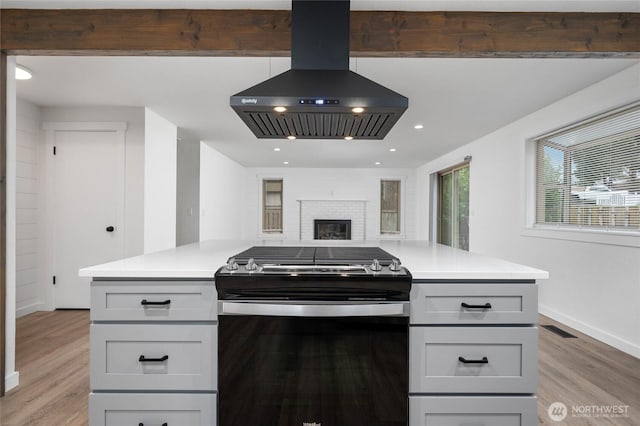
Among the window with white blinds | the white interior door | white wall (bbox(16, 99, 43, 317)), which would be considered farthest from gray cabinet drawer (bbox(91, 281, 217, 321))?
the window with white blinds

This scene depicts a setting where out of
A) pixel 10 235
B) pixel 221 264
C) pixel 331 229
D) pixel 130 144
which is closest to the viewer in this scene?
pixel 221 264

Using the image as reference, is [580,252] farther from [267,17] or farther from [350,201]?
[350,201]

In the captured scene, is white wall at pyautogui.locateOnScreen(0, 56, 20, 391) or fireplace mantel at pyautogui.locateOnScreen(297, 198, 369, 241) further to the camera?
fireplace mantel at pyautogui.locateOnScreen(297, 198, 369, 241)

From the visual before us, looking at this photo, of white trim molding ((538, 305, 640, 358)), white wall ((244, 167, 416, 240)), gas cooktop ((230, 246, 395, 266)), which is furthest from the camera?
white wall ((244, 167, 416, 240))

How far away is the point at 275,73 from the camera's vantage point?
10.0ft

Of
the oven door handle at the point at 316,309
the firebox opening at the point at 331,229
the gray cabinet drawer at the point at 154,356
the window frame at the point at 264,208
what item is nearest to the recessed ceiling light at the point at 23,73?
the gray cabinet drawer at the point at 154,356

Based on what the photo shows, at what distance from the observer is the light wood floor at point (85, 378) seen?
6.59ft

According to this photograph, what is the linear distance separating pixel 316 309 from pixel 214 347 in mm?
485

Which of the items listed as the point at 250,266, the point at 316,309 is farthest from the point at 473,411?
the point at 250,266

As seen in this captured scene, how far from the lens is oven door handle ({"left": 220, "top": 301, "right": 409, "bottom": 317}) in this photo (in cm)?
148

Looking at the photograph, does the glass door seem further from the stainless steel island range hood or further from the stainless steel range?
the stainless steel range

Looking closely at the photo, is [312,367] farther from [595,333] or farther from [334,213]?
[334,213]

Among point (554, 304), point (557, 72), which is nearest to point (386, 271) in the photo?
point (557, 72)
